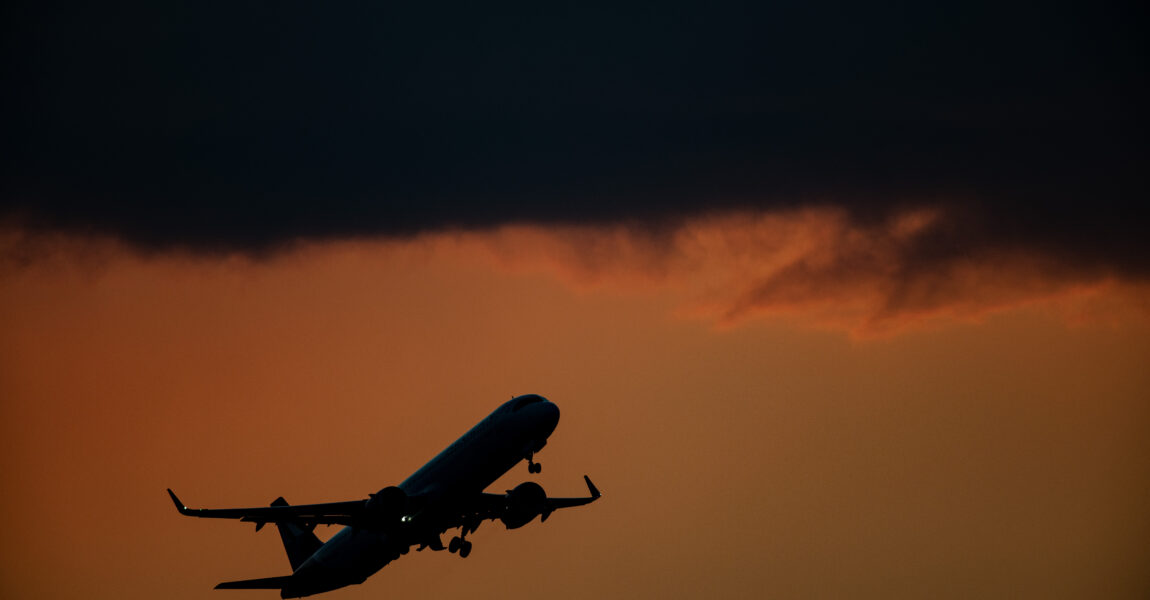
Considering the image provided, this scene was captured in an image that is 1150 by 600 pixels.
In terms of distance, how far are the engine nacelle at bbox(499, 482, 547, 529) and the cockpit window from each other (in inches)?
876

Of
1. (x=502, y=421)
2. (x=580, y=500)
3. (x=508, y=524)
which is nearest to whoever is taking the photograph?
(x=502, y=421)

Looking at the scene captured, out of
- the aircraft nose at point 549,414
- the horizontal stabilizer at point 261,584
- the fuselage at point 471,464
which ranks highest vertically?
the aircraft nose at point 549,414

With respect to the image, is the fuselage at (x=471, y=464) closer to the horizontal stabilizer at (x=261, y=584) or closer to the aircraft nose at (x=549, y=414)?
the aircraft nose at (x=549, y=414)

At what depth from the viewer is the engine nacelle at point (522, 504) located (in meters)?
177

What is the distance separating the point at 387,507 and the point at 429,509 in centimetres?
447

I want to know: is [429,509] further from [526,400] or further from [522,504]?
[522,504]

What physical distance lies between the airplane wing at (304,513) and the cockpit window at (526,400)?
65.9 ft

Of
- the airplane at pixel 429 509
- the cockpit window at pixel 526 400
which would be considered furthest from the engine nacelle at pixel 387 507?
the cockpit window at pixel 526 400

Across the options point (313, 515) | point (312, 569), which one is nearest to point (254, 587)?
point (312, 569)

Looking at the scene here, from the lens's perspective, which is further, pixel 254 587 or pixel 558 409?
pixel 254 587

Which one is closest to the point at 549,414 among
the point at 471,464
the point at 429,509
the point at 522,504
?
the point at 471,464

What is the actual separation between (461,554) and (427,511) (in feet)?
46.3

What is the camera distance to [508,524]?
177m

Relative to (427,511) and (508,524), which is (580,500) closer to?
(508,524)
